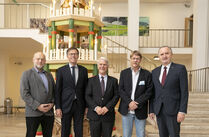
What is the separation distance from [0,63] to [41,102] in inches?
439

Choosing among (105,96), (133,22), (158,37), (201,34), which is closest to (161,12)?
Answer: (158,37)

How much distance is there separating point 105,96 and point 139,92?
58 centimetres

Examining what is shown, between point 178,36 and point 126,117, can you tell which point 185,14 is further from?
point 126,117

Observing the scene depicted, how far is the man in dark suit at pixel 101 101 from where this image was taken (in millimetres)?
4219

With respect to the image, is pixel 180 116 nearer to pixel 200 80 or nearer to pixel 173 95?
pixel 173 95

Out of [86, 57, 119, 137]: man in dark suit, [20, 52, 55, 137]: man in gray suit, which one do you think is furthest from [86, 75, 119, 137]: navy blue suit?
[20, 52, 55, 137]: man in gray suit

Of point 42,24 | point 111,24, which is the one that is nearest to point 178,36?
point 111,24

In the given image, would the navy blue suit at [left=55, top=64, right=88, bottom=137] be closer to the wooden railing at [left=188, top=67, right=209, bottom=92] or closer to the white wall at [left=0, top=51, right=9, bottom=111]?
the wooden railing at [left=188, top=67, right=209, bottom=92]

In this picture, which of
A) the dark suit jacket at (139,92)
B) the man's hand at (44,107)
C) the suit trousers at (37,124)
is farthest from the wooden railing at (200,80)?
the man's hand at (44,107)

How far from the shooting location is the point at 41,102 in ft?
13.4

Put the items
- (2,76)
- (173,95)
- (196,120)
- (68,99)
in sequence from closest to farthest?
(173,95) → (68,99) → (196,120) → (2,76)

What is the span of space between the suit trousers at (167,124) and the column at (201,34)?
356 inches

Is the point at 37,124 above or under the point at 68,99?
under

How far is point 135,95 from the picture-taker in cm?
423
